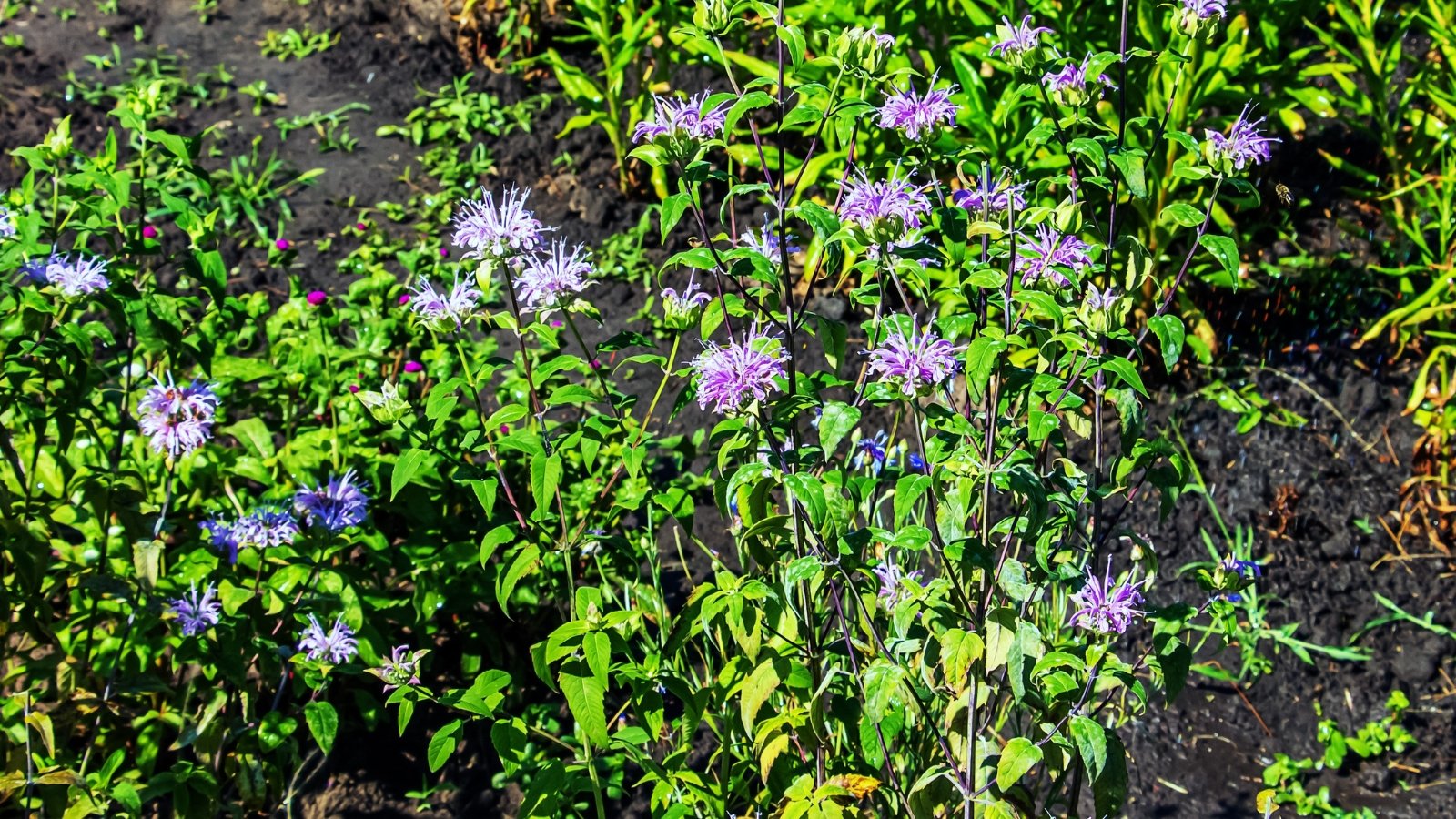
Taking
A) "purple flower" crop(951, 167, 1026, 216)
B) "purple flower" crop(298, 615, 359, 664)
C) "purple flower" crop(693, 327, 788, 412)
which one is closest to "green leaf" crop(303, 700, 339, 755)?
"purple flower" crop(298, 615, 359, 664)

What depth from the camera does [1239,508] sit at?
3.04 m

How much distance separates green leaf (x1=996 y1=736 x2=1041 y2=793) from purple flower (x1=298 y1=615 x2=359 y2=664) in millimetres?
1156

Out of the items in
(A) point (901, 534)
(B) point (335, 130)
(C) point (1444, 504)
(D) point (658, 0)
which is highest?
(B) point (335, 130)

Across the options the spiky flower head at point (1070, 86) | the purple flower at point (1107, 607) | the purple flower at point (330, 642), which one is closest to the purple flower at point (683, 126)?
the spiky flower head at point (1070, 86)

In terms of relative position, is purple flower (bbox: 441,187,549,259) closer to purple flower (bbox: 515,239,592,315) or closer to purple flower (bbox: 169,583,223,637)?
purple flower (bbox: 515,239,592,315)

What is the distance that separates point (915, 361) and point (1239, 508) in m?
1.90

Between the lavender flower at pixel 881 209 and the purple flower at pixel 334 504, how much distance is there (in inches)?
44.1

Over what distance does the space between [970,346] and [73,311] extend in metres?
1.61

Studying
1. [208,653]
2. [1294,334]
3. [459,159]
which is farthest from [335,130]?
[1294,334]

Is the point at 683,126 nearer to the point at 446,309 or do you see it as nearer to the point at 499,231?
the point at 499,231

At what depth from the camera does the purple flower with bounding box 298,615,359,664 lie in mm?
2092

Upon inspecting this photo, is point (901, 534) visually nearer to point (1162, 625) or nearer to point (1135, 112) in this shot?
point (1162, 625)

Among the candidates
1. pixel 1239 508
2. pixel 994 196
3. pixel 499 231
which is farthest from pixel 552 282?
pixel 1239 508

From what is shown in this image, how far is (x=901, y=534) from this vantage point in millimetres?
1578
